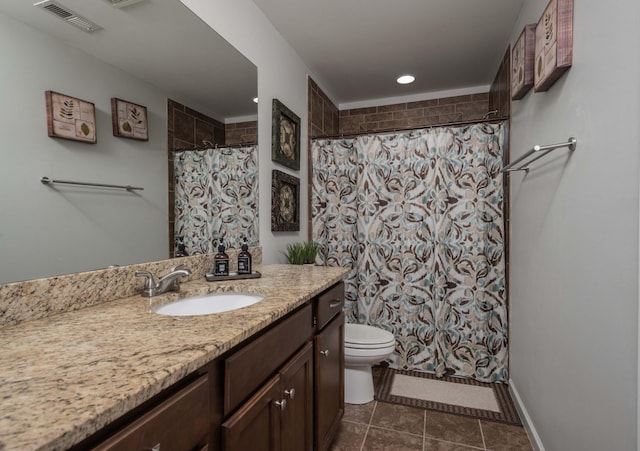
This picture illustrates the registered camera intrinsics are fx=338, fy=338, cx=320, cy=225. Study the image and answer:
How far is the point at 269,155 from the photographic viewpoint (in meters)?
2.18

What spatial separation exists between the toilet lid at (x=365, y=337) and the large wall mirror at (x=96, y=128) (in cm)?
121

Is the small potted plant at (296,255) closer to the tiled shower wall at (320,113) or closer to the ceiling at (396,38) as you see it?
the tiled shower wall at (320,113)

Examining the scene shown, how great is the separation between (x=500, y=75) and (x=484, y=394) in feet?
7.75

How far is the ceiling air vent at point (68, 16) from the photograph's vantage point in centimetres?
97

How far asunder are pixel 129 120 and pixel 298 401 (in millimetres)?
1185

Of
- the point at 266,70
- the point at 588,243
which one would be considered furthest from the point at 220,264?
the point at 588,243

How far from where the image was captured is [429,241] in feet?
8.09

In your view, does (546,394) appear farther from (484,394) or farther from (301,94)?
(301,94)

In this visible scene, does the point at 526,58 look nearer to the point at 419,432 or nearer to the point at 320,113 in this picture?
the point at 320,113

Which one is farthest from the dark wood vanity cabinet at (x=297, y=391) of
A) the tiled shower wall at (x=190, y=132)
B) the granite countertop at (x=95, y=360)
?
the tiled shower wall at (x=190, y=132)

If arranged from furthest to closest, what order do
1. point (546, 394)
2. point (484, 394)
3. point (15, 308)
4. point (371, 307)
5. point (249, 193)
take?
1. point (371, 307)
2. point (484, 394)
3. point (249, 193)
4. point (546, 394)
5. point (15, 308)

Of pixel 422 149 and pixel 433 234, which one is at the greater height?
pixel 422 149

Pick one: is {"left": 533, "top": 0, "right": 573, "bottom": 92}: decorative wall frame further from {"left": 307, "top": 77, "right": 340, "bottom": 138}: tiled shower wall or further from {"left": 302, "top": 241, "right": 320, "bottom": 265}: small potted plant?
{"left": 307, "top": 77, "right": 340, "bottom": 138}: tiled shower wall

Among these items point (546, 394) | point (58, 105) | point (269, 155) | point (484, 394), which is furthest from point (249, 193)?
point (484, 394)
